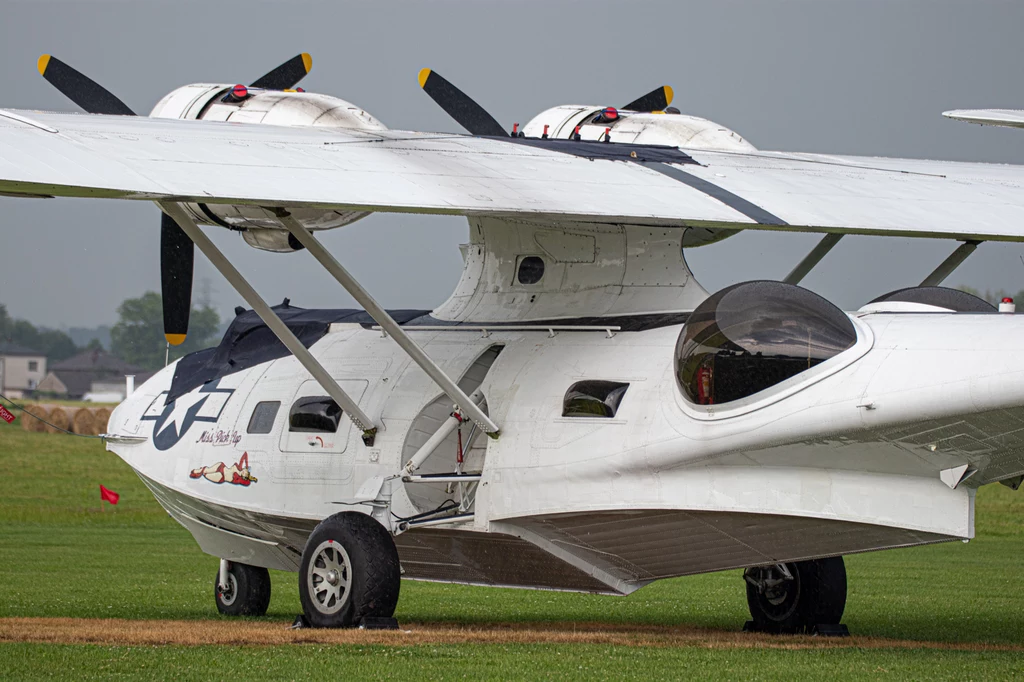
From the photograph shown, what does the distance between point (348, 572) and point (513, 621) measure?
394cm

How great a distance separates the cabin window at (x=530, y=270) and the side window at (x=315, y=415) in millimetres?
2173

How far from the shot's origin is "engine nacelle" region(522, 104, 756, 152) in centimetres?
1670

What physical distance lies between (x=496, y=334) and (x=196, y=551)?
1544cm

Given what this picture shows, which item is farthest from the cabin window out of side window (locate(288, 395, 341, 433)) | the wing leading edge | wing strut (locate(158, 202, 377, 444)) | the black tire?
the black tire

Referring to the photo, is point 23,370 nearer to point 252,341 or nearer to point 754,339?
point 252,341

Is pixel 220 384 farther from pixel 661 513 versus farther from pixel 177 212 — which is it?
pixel 661 513

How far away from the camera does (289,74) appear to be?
18266 mm

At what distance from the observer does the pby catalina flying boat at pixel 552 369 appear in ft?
36.3

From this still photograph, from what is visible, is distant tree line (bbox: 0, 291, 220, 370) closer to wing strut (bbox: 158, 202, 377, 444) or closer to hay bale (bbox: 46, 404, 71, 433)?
hay bale (bbox: 46, 404, 71, 433)

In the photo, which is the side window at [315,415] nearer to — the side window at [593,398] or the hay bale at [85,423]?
the side window at [593,398]

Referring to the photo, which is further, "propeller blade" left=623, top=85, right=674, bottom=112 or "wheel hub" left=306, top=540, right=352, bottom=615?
"propeller blade" left=623, top=85, right=674, bottom=112

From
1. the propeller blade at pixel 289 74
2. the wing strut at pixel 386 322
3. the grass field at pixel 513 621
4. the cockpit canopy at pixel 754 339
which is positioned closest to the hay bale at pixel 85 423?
the grass field at pixel 513 621

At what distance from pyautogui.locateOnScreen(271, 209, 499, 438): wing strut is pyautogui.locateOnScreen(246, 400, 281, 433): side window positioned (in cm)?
266

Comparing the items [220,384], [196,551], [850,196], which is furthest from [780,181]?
[196,551]
